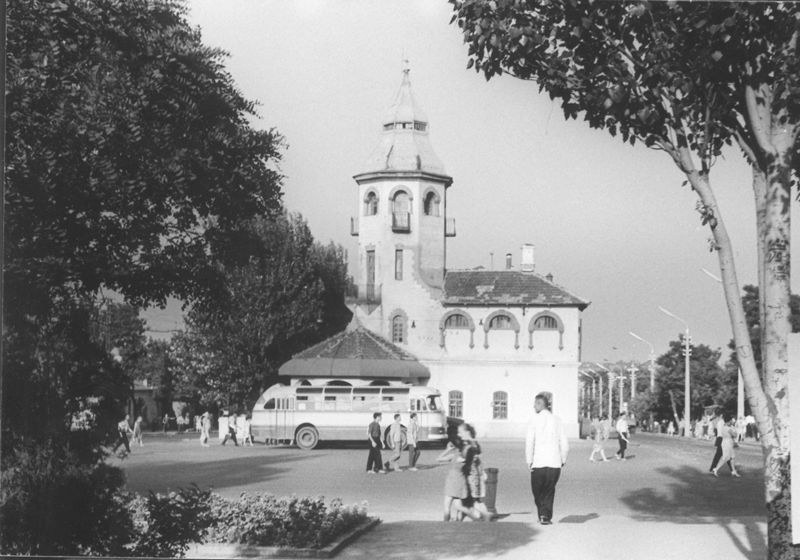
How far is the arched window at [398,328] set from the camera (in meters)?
9.12

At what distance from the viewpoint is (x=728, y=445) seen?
945 cm

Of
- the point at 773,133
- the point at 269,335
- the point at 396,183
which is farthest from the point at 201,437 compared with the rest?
the point at 773,133

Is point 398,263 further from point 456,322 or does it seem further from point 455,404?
point 455,404

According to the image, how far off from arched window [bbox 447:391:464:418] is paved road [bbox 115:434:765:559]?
0.35 meters

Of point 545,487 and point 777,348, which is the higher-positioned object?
point 777,348

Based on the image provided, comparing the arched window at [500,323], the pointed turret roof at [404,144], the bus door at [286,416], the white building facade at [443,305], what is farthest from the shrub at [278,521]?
the pointed turret roof at [404,144]

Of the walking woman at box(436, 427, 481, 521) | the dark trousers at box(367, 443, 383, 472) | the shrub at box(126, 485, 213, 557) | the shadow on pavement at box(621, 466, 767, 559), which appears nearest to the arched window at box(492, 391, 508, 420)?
the walking woman at box(436, 427, 481, 521)

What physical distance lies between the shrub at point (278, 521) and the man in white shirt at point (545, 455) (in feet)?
4.63

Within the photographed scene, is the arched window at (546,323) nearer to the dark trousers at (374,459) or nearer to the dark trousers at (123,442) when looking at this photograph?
the dark trousers at (374,459)

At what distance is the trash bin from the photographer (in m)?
8.82

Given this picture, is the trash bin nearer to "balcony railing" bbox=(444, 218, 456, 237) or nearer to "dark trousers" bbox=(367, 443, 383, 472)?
"dark trousers" bbox=(367, 443, 383, 472)

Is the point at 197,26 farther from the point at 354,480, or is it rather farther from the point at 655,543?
the point at 655,543

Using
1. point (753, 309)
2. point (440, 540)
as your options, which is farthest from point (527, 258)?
point (440, 540)

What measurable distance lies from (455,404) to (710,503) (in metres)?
2.24
